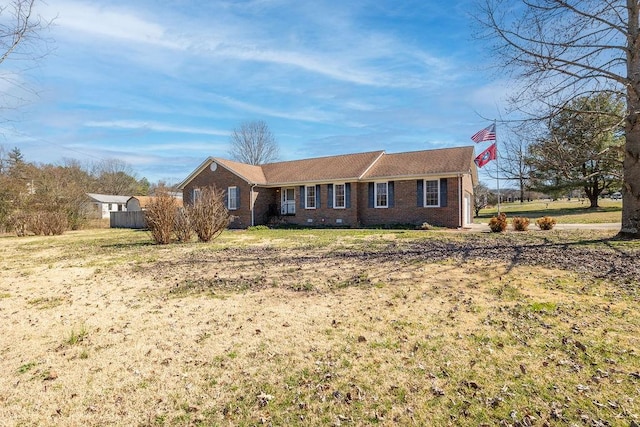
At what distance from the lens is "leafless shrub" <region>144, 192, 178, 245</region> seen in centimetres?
1330

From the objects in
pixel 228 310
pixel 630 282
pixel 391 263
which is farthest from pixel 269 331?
pixel 630 282

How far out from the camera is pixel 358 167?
73.2 feet

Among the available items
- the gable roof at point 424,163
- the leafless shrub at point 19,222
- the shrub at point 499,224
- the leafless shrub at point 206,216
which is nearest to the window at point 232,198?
the gable roof at point 424,163

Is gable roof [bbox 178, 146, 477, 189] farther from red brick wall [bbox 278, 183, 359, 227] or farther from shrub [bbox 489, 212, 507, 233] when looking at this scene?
shrub [bbox 489, 212, 507, 233]

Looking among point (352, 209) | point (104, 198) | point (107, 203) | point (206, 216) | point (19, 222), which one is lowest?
point (19, 222)

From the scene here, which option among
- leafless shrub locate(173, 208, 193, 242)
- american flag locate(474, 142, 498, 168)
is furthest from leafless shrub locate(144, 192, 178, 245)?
american flag locate(474, 142, 498, 168)

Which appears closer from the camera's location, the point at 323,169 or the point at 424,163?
the point at 424,163

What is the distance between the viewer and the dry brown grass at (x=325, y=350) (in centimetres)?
282

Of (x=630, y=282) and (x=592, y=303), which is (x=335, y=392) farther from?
(x=630, y=282)

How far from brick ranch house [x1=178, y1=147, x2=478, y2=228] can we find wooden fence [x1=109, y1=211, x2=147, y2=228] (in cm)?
629

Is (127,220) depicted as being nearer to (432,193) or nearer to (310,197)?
(310,197)

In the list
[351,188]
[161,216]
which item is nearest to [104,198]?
[351,188]

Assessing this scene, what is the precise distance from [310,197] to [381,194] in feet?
16.1

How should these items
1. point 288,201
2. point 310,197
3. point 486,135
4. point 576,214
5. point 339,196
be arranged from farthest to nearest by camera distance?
point 576,214 < point 288,201 < point 310,197 < point 339,196 < point 486,135
